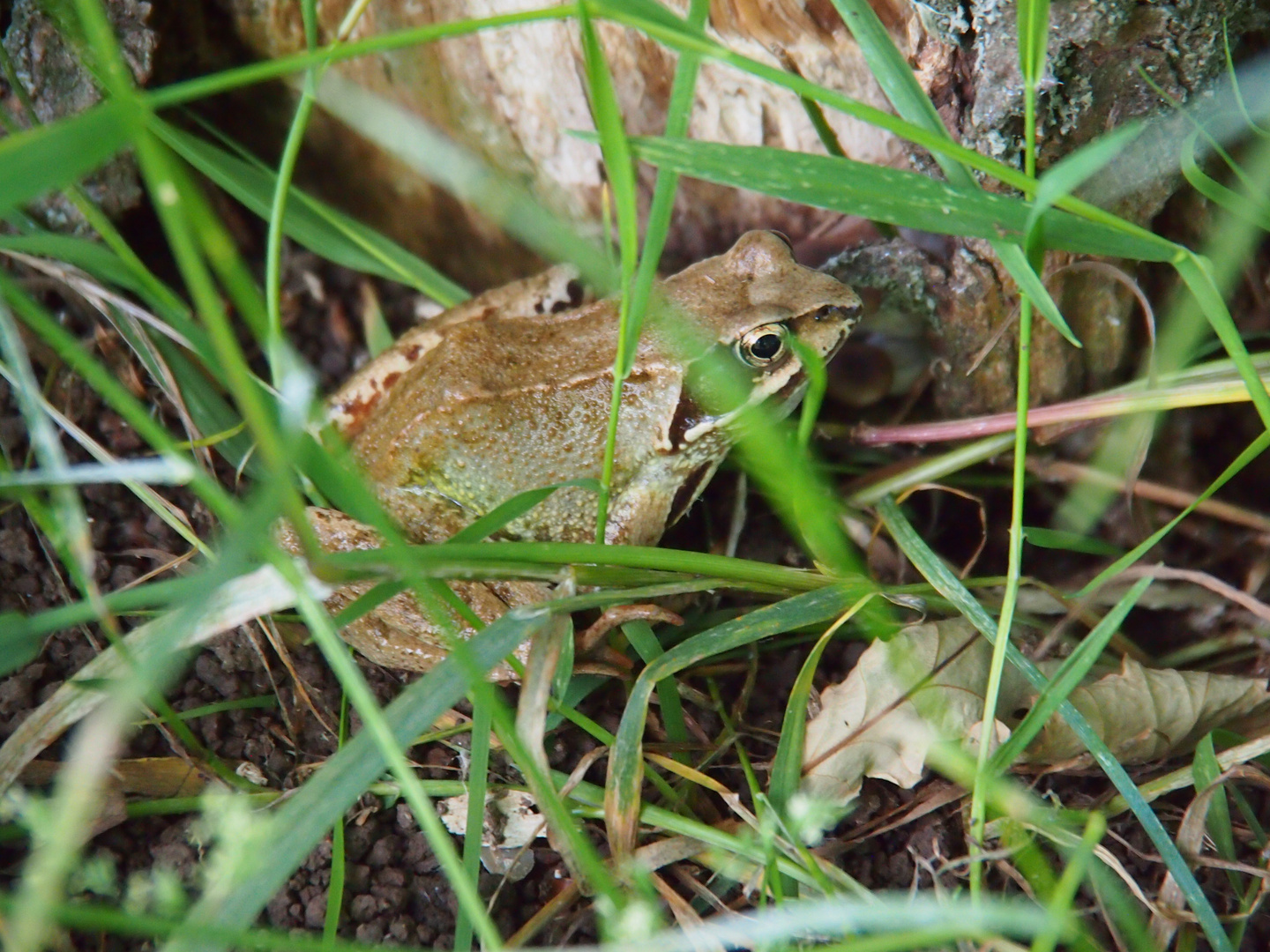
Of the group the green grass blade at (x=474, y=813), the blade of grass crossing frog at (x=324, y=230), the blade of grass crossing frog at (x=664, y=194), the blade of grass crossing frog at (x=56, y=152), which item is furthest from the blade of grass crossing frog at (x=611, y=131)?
the blade of grass crossing frog at (x=324, y=230)

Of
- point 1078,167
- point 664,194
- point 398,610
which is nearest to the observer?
point 1078,167

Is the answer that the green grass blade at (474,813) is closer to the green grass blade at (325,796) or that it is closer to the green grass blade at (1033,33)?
the green grass blade at (325,796)

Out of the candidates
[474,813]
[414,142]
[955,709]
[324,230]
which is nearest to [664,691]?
[474,813]

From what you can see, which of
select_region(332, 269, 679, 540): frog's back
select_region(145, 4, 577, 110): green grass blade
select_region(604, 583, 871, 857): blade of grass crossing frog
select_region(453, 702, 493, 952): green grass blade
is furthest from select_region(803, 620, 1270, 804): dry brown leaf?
select_region(145, 4, 577, 110): green grass blade

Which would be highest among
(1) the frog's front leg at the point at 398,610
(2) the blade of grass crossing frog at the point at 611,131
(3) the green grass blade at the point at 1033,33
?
(2) the blade of grass crossing frog at the point at 611,131

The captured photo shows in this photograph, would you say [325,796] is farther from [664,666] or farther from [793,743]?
[793,743]

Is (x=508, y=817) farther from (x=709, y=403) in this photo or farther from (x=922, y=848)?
(x=709, y=403)
